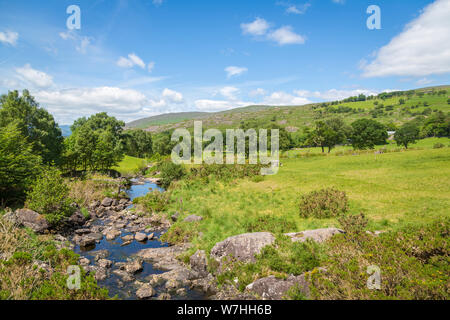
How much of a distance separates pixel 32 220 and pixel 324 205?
2489 cm

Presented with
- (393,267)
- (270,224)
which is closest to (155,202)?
(270,224)

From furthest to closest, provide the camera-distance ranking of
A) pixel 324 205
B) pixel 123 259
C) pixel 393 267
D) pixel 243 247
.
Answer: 1. pixel 324 205
2. pixel 123 259
3. pixel 243 247
4. pixel 393 267

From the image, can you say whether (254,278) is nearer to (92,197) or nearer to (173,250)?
(173,250)

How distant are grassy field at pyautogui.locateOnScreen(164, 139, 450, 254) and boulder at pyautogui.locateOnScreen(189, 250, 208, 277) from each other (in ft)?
2.88

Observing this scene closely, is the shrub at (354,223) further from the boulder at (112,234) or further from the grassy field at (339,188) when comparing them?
the boulder at (112,234)

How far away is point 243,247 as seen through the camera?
1361 centimetres

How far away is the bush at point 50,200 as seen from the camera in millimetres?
20297

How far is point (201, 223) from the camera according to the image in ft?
67.7

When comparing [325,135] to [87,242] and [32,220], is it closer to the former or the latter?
[87,242]

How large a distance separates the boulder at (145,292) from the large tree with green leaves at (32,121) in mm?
33699

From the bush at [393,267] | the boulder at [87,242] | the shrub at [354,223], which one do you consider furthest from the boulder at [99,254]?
the shrub at [354,223]

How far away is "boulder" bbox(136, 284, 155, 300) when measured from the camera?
38.9ft
